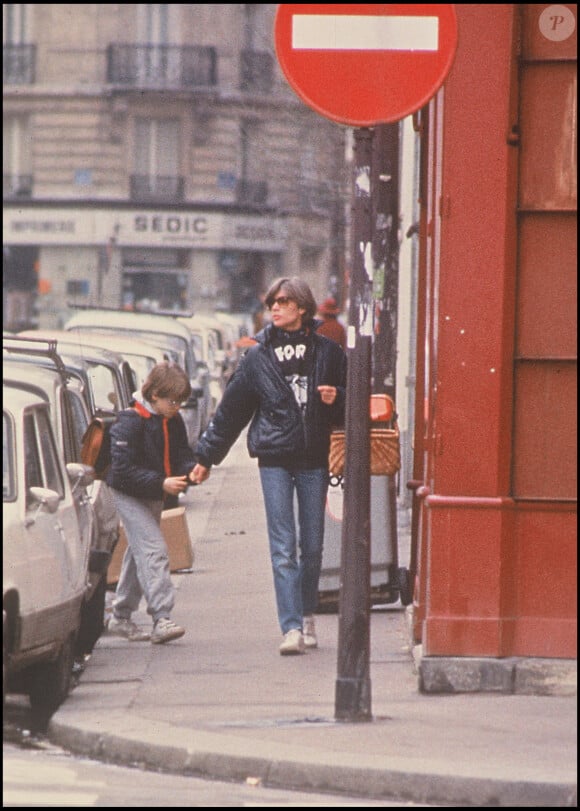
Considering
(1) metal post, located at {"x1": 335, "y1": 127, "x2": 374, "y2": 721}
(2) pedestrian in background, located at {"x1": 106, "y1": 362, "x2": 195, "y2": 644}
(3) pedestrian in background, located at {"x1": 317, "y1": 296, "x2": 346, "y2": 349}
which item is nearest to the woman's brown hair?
(2) pedestrian in background, located at {"x1": 106, "y1": 362, "x2": 195, "y2": 644}

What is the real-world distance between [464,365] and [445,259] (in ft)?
1.59

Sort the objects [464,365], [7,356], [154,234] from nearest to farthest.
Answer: [464,365]
[7,356]
[154,234]

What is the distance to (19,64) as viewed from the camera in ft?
191

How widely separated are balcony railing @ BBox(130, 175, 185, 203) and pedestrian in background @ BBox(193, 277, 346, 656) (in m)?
47.8

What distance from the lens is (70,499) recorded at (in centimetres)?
921

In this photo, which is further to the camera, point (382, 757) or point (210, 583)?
point (210, 583)

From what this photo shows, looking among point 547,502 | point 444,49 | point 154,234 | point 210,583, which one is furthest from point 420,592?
point 154,234

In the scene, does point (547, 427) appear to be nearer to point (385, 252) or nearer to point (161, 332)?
point (385, 252)

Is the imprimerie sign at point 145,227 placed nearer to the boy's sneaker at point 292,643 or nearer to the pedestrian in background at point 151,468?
the pedestrian in background at point 151,468

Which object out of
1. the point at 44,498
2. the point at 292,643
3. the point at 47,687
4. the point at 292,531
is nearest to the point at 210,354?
the point at 292,531

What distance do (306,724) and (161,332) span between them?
17.3 meters

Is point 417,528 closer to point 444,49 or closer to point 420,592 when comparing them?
point 420,592

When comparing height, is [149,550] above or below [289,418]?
below

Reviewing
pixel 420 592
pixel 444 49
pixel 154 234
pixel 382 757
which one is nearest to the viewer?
pixel 382 757
